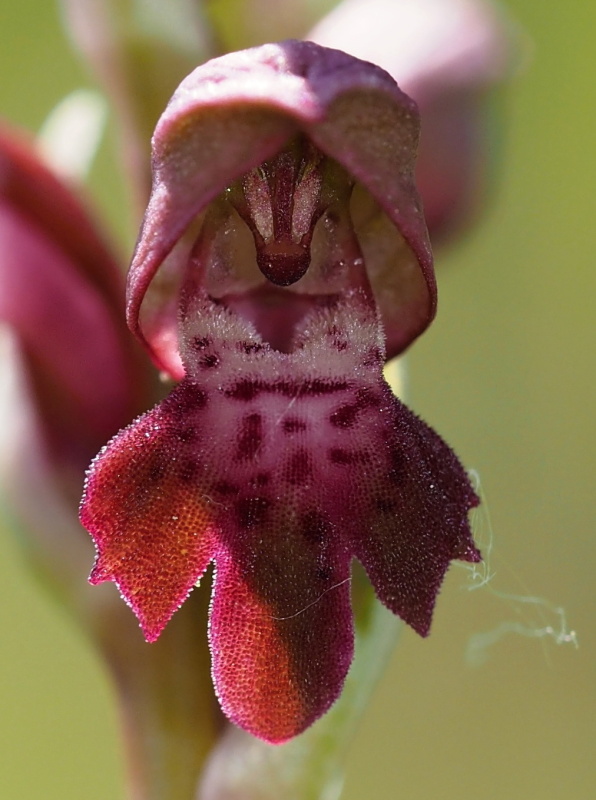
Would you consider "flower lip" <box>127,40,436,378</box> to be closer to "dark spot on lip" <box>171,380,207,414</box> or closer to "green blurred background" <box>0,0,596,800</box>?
"dark spot on lip" <box>171,380,207,414</box>

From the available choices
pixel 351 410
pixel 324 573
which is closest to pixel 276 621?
pixel 324 573

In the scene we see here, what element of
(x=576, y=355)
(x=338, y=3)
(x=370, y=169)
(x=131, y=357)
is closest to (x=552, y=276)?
(x=576, y=355)

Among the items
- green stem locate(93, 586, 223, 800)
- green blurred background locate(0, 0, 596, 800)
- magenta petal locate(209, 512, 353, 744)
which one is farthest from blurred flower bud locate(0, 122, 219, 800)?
green blurred background locate(0, 0, 596, 800)

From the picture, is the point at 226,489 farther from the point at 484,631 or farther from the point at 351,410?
the point at 484,631

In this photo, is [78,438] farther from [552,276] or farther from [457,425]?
[552,276]

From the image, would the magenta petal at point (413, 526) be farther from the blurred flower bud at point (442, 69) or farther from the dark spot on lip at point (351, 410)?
the blurred flower bud at point (442, 69)

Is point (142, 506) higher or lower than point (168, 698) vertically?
higher
